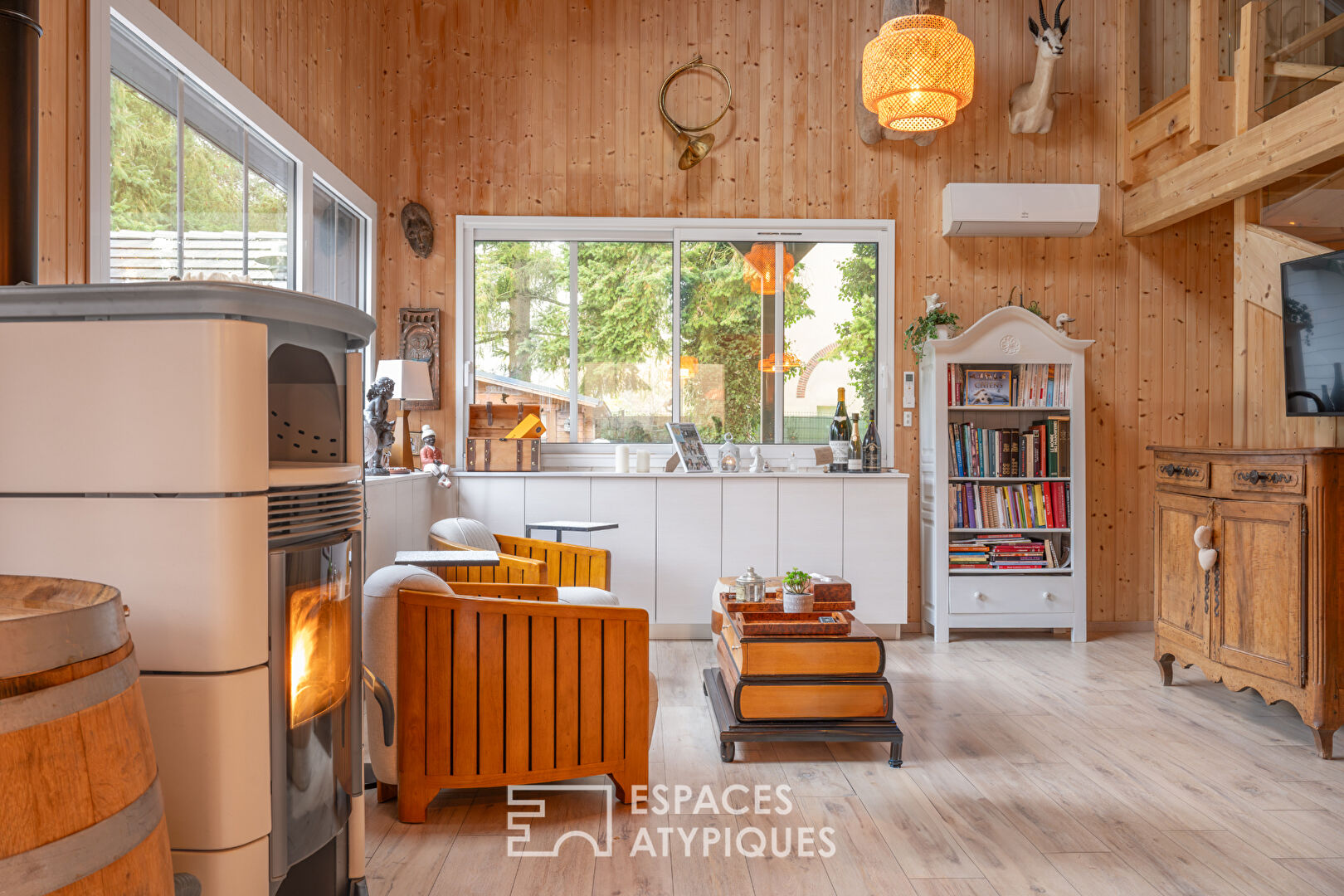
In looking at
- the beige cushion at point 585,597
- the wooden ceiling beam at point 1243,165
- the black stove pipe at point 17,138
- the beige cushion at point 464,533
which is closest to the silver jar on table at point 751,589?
the beige cushion at point 585,597

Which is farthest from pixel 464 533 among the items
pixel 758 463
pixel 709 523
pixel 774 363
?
pixel 774 363

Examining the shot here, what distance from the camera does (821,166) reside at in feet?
17.3

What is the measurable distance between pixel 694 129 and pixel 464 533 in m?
2.98

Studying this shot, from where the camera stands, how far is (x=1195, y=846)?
231 cm

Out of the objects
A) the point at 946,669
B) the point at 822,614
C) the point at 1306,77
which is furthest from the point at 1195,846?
the point at 1306,77

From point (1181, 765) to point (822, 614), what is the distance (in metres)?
1.31

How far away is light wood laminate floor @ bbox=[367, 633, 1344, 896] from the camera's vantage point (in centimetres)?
213

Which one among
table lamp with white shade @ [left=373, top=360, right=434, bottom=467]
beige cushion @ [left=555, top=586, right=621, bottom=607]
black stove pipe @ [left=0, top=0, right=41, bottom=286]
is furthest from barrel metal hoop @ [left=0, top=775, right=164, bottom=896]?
table lamp with white shade @ [left=373, top=360, right=434, bottom=467]

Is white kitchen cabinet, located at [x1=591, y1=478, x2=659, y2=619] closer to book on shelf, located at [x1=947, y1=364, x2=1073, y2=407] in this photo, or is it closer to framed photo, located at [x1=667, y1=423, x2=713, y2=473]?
framed photo, located at [x1=667, y1=423, x2=713, y2=473]

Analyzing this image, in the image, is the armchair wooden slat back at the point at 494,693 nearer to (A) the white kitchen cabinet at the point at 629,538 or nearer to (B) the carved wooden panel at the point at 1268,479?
(A) the white kitchen cabinet at the point at 629,538

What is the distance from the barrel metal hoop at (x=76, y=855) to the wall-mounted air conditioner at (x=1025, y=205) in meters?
5.05

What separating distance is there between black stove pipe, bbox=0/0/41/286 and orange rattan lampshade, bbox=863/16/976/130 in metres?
3.10

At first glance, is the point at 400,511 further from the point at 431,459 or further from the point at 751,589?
the point at 751,589

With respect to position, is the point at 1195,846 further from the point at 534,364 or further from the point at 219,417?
the point at 534,364
